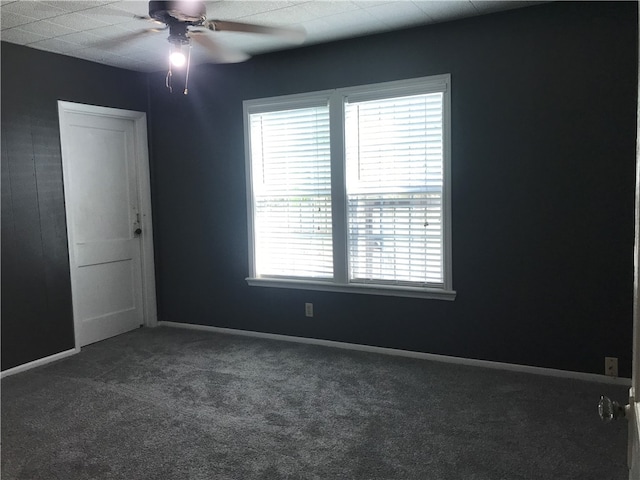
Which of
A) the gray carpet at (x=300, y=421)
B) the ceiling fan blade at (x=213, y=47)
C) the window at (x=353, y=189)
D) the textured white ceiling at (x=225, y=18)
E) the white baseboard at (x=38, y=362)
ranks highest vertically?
the textured white ceiling at (x=225, y=18)

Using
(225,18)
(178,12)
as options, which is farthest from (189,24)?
(225,18)

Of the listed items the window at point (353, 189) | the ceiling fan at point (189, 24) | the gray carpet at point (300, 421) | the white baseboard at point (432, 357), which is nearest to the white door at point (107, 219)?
the white baseboard at point (432, 357)

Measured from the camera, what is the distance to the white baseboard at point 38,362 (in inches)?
148

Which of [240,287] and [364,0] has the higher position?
[364,0]

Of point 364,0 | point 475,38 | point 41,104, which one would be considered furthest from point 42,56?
point 475,38

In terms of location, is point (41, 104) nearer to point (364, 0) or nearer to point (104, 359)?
point (104, 359)

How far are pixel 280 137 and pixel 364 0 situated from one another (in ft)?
4.73

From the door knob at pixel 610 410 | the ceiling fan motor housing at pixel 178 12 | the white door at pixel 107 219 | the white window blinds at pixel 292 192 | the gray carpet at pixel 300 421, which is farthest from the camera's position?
the white door at pixel 107 219

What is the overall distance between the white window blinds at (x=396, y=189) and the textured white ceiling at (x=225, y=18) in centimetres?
56

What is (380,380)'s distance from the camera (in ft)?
11.3

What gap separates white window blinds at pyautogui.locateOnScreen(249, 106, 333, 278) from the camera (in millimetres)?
4113

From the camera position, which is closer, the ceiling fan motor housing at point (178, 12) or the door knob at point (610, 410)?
the door knob at point (610, 410)

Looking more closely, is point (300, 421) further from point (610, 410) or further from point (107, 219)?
point (107, 219)

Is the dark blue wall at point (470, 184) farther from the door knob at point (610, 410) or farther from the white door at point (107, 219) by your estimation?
the door knob at point (610, 410)
